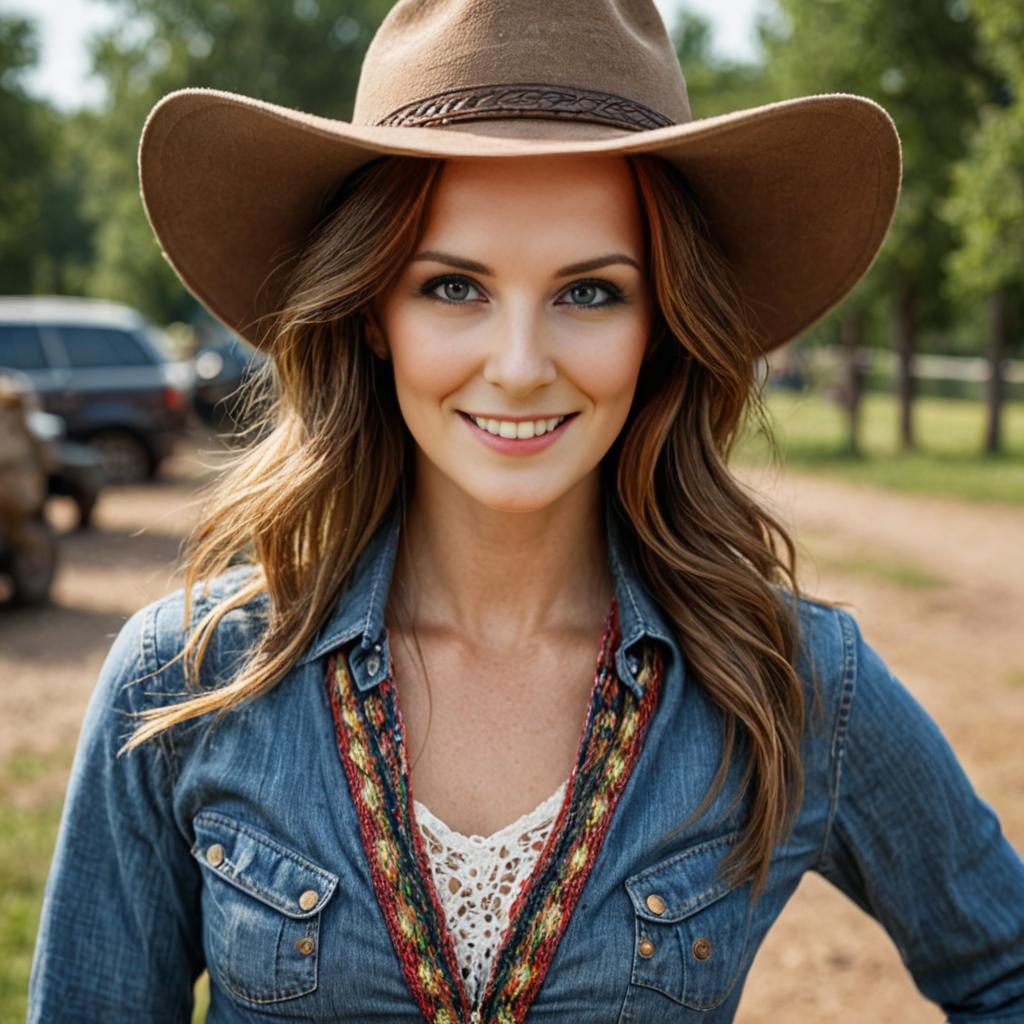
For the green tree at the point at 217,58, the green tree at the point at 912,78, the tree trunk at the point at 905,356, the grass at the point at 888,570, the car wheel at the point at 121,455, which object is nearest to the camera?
the grass at the point at 888,570

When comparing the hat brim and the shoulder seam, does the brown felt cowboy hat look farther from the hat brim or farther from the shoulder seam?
the shoulder seam

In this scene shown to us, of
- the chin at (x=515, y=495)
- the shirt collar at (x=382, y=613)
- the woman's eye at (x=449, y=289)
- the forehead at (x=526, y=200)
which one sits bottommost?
the shirt collar at (x=382, y=613)

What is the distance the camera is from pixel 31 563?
8852 millimetres

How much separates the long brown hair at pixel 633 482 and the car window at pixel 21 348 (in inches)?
478

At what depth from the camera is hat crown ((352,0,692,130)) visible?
1.80 metres

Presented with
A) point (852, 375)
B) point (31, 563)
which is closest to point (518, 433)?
point (31, 563)

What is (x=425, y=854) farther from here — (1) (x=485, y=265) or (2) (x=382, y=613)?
(1) (x=485, y=265)

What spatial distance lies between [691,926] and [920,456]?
1941 centimetres

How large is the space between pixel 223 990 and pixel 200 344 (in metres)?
25.0

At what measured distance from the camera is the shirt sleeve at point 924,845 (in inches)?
77.5

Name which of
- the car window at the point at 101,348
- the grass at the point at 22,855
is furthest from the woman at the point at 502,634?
the car window at the point at 101,348

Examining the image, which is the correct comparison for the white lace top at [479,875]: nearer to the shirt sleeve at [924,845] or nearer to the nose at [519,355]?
the shirt sleeve at [924,845]

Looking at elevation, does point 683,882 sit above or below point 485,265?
below

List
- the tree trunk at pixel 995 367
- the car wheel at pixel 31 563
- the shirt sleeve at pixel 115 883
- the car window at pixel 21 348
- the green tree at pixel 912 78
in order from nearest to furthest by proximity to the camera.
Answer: the shirt sleeve at pixel 115 883 < the car wheel at pixel 31 563 < the car window at pixel 21 348 < the green tree at pixel 912 78 < the tree trunk at pixel 995 367
